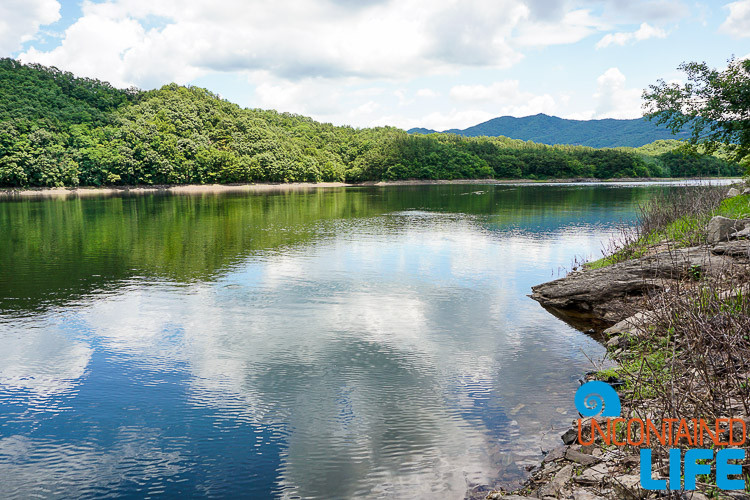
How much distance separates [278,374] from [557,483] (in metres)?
7.58

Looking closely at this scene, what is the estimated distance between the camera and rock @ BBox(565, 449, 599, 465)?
7.97 metres

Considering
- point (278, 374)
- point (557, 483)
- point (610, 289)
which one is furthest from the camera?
point (610, 289)

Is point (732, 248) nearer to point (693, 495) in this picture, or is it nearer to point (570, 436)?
point (570, 436)

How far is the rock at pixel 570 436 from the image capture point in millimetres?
9412

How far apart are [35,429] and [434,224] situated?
38.6m

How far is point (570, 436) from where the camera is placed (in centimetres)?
955

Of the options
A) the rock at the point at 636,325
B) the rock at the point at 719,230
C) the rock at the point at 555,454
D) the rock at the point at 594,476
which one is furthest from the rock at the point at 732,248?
the rock at the point at 594,476

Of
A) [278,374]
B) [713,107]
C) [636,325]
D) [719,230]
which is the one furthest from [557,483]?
[713,107]

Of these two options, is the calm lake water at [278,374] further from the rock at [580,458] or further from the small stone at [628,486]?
the small stone at [628,486]

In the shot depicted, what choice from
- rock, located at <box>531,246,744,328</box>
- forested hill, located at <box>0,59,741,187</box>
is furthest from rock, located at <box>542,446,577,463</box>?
forested hill, located at <box>0,59,741,187</box>

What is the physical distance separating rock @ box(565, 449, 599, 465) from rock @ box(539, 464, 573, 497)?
213 mm

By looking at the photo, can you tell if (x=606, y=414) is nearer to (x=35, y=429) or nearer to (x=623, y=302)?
(x=623, y=302)

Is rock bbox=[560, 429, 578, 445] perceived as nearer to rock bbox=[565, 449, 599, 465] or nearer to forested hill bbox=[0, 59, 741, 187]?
rock bbox=[565, 449, 599, 465]

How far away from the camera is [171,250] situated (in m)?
32.4
